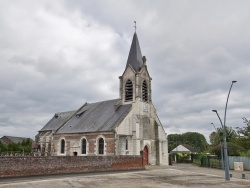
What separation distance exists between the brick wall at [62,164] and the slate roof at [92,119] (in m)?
5.99

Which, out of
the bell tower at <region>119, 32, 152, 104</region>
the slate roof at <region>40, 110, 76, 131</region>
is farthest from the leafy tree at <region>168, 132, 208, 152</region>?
the bell tower at <region>119, 32, 152, 104</region>

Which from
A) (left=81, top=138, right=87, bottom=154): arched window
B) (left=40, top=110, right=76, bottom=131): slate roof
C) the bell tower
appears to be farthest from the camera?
(left=40, top=110, right=76, bottom=131): slate roof

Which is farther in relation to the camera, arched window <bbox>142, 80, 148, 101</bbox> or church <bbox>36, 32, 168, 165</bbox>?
arched window <bbox>142, 80, 148, 101</bbox>

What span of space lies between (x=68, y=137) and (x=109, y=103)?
8.13 metres

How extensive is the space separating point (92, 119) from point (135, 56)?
37.9 feet

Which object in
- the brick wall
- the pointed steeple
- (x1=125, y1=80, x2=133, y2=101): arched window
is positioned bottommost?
the brick wall

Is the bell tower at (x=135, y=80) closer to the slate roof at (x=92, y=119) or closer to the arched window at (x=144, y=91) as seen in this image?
the arched window at (x=144, y=91)

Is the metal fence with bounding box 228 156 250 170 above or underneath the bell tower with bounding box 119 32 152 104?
underneath

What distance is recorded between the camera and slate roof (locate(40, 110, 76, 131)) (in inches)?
1814

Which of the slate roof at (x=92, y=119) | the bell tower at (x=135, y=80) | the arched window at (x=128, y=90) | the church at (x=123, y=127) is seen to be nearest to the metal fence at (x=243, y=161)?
the church at (x=123, y=127)

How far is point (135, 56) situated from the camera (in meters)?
41.0

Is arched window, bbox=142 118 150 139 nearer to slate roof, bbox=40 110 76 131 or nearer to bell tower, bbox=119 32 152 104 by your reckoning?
bell tower, bbox=119 32 152 104

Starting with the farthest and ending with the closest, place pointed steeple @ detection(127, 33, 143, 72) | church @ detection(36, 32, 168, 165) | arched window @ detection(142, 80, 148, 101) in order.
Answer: pointed steeple @ detection(127, 33, 143, 72), arched window @ detection(142, 80, 148, 101), church @ detection(36, 32, 168, 165)

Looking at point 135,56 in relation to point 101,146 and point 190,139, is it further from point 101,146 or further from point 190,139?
point 190,139
